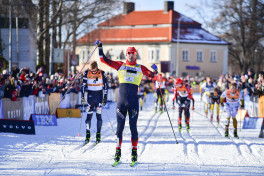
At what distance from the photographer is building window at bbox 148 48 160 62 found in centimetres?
6116

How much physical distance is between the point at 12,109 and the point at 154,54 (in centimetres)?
4922

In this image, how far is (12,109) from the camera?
13.1 m

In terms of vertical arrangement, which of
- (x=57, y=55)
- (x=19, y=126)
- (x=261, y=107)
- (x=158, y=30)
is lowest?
(x=19, y=126)

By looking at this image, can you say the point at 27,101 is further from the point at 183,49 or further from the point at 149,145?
the point at 183,49

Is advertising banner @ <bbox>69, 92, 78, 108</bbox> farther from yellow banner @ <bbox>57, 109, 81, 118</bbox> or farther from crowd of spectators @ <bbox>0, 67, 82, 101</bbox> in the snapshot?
yellow banner @ <bbox>57, 109, 81, 118</bbox>

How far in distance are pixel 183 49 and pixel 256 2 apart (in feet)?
115

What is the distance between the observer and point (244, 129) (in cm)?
1457

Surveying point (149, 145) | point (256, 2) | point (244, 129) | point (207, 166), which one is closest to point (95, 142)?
point (149, 145)

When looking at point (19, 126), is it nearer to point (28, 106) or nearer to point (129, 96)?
point (28, 106)

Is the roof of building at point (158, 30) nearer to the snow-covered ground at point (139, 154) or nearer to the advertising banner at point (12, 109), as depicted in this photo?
the advertising banner at point (12, 109)

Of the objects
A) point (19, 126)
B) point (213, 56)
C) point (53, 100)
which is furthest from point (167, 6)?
point (19, 126)

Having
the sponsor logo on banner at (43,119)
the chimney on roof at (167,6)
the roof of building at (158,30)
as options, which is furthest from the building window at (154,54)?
the sponsor logo on banner at (43,119)

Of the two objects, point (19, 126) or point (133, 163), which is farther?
point (19, 126)

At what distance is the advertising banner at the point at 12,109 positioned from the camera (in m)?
12.6
